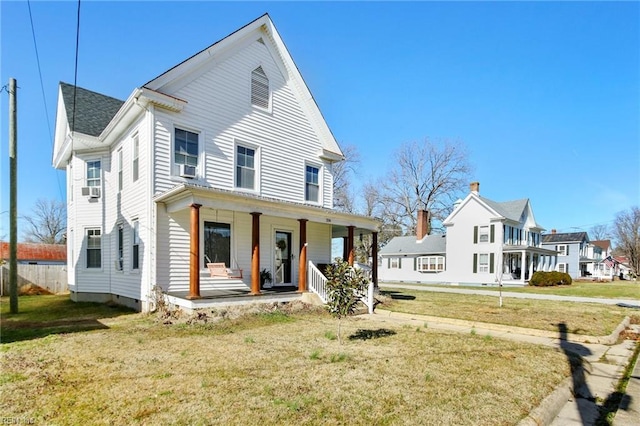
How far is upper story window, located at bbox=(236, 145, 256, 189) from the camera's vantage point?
12570 mm

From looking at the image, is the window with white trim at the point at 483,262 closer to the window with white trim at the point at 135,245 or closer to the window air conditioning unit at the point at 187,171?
the window air conditioning unit at the point at 187,171

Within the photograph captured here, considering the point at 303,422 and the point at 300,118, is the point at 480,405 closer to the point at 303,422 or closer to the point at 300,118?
the point at 303,422

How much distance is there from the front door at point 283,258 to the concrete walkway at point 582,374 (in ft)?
15.6

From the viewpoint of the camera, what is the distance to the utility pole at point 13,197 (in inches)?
453

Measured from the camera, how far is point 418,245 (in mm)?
36938

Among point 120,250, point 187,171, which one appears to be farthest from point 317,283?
point 120,250

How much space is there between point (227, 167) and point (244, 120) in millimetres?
1903

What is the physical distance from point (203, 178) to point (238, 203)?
1.91 meters

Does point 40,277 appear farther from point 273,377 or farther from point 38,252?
point 273,377

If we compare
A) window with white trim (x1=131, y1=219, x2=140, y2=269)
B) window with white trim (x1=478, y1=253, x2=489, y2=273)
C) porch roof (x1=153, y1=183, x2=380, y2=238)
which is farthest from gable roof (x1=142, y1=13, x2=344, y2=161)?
window with white trim (x1=478, y1=253, x2=489, y2=273)

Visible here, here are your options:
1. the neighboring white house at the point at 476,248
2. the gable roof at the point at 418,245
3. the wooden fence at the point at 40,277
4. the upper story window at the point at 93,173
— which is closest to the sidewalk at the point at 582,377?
the upper story window at the point at 93,173

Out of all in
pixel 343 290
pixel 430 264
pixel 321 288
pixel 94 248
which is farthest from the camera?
pixel 430 264

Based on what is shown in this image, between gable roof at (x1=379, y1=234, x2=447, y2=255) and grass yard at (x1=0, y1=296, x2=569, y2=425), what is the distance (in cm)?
2887

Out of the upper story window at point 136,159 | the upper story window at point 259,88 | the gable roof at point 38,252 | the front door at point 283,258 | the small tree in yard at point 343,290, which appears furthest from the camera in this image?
the gable roof at point 38,252
